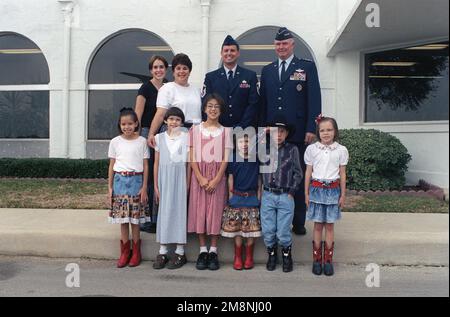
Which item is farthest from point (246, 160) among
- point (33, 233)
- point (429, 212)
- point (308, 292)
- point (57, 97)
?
point (57, 97)

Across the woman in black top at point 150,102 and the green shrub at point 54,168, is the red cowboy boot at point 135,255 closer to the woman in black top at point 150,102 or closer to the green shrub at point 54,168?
the woman in black top at point 150,102

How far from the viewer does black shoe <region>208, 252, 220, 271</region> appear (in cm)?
428

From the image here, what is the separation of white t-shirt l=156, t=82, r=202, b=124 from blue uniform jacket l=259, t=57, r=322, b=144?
27.6 inches

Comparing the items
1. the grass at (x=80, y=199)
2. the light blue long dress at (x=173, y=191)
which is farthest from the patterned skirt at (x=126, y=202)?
the grass at (x=80, y=199)

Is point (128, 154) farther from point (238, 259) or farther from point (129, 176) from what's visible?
point (238, 259)

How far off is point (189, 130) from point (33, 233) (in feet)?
6.94

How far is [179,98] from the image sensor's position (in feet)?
14.4

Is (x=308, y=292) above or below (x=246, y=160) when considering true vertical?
below

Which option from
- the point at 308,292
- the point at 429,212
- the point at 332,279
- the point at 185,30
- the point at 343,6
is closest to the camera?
the point at 308,292

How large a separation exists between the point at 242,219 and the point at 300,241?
74 centimetres

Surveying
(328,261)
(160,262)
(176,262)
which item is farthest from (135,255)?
(328,261)

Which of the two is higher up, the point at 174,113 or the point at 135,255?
the point at 174,113

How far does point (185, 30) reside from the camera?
34.5 feet

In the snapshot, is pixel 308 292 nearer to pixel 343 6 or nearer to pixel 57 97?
pixel 343 6
